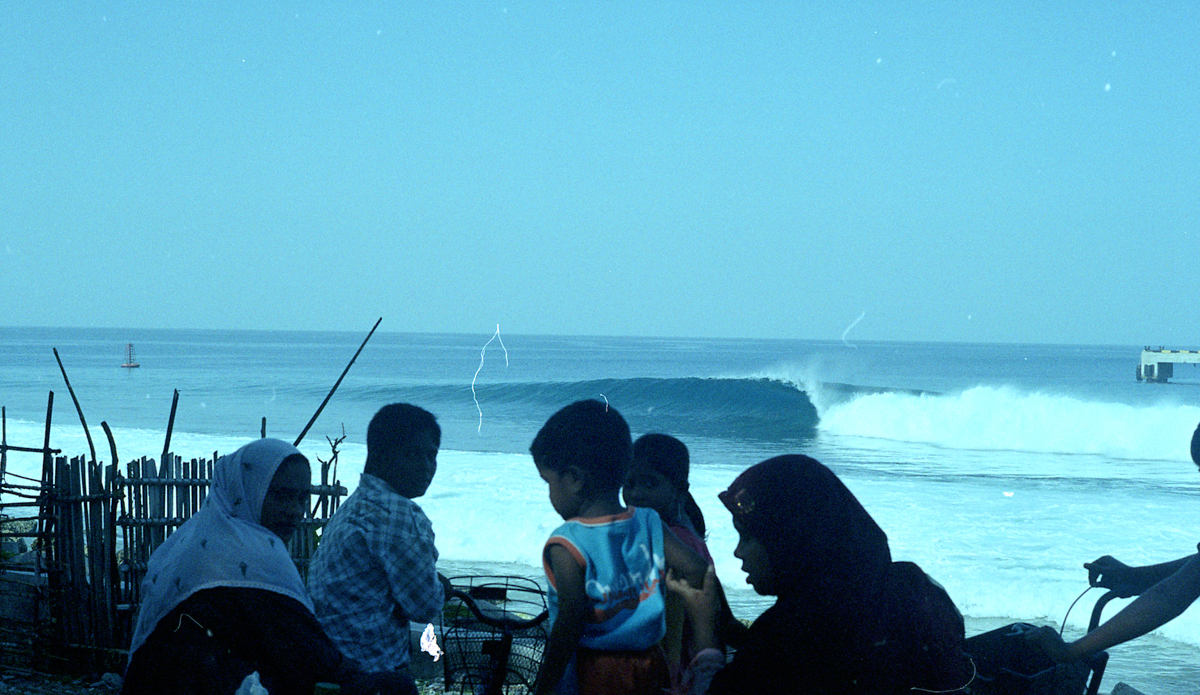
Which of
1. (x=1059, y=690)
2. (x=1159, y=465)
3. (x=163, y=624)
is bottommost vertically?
(x=1159, y=465)

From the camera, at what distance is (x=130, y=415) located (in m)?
36.4

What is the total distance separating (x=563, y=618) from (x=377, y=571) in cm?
60

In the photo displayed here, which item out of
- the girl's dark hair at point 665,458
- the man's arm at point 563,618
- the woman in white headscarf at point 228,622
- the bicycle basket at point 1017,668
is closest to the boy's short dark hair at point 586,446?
the man's arm at point 563,618

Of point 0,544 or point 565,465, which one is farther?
point 0,544

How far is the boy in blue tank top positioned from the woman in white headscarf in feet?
1.34

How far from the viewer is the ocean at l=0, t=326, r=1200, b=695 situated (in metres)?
10.7

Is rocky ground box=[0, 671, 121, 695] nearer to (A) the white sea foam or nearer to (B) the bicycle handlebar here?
(B) the bicycle handlebar

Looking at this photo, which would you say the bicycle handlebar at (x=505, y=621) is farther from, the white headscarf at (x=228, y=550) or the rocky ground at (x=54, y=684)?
the rocky ground at (x=54, y=684)

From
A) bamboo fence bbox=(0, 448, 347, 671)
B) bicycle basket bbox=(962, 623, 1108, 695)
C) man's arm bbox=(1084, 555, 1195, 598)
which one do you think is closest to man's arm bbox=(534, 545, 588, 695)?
bicycle basket bbox=(962, 623, 1108, 695)

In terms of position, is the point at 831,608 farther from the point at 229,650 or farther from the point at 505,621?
the point at 229,650

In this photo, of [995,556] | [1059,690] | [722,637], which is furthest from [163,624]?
[995,556]

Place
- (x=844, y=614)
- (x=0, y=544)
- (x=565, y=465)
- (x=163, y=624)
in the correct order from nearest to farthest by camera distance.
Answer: (x=844, y=614) < (x=163, y=624) < (x=565, y=465) < (x=0, y=544)

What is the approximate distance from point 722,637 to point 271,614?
1097 millimetres

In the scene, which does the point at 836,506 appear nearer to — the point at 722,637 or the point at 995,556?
the point at 722,637
